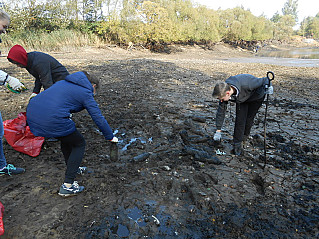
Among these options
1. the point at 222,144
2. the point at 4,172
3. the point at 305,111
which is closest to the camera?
the point at 4,172

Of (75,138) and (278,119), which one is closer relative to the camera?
(75,138)

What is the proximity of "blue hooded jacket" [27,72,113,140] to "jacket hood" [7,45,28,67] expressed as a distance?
4.59 feet

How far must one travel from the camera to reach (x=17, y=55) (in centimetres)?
325

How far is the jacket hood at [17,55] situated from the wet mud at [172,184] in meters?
1.56

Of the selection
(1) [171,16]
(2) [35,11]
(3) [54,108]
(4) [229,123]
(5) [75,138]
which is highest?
(1) [171,16]

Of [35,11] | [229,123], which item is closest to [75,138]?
[229,123]

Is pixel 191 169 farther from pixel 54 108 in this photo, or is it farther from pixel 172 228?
pixel 54 108

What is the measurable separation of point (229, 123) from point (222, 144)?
1.29 metres

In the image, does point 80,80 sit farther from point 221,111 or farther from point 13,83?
point 221,111

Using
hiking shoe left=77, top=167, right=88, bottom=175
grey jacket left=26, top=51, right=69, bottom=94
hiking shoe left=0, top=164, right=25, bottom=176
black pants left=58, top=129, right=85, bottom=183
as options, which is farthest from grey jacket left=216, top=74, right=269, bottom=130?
hiking shoe left=0, top=164, right=25, bottom=176

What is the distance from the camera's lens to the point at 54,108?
7.48 feet

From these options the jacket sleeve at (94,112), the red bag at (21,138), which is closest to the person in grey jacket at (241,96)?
the jacket sleeve at (94,112)

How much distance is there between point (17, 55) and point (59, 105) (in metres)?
1.68

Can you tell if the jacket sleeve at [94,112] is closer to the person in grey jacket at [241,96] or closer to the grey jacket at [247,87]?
the person in grey jacket at [241,96]
